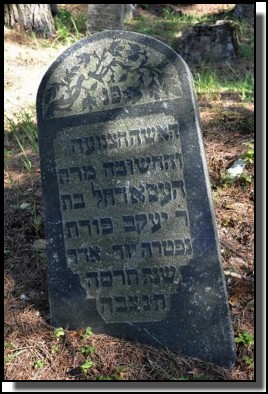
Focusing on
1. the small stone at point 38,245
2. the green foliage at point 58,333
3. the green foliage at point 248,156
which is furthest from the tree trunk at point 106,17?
the green foliage at point 58,333

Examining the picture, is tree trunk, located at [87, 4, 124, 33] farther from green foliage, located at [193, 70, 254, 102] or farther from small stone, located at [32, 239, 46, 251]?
small stone, located at [32, 239, 46, 251]

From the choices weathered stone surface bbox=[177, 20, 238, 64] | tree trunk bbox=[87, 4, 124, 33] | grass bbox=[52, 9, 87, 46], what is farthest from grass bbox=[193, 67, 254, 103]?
grass bbox=[52, 9, 87, 46]

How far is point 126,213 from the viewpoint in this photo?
311cm

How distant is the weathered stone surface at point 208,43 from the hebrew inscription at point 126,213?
458 cm

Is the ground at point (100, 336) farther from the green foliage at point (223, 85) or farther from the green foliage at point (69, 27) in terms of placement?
the green foliage at point (69, 27)

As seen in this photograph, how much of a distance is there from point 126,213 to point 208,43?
192 inches

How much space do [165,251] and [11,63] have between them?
15.8 ft

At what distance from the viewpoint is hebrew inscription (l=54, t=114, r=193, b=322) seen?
3.02 m

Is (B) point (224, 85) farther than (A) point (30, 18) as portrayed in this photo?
No

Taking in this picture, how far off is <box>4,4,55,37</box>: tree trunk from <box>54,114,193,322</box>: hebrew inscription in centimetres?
539

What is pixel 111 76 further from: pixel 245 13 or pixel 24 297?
pixel 245 13

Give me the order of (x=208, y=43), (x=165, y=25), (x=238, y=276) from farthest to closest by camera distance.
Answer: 1. (x=165, y=25)
2. (x=208, y=43)
3. (x=238, y=276)

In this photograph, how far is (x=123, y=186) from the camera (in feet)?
10.2

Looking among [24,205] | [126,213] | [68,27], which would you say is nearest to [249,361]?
[126,213]
